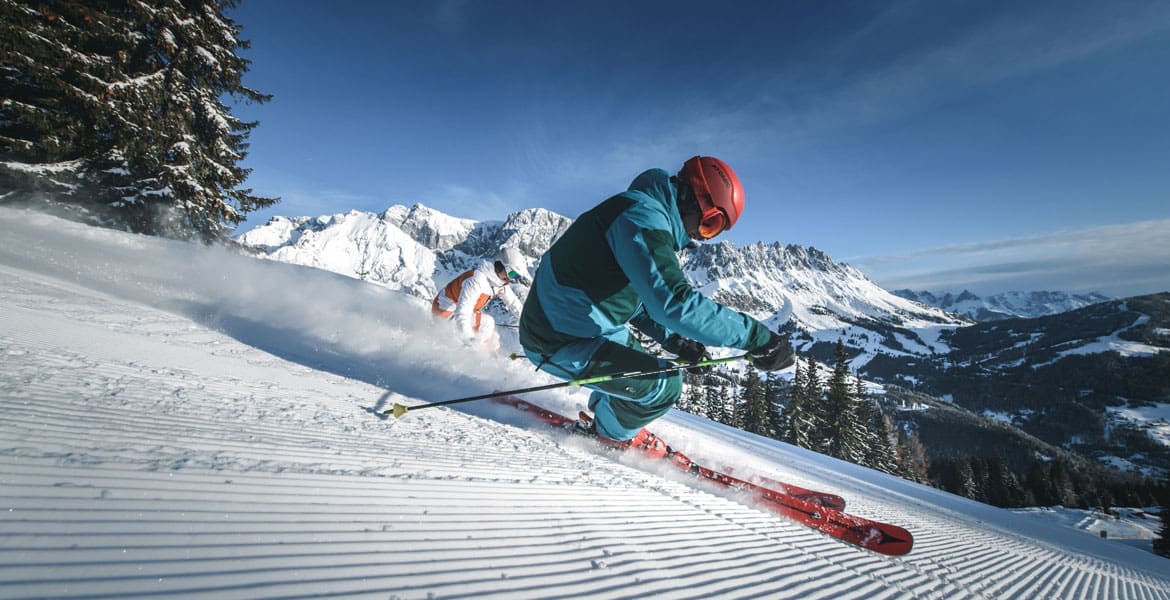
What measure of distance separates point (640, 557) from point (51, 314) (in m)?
6.48

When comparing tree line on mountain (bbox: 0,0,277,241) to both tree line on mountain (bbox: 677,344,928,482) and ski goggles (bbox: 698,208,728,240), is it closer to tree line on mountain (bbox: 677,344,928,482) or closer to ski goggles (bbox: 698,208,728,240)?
ski goggles (bbox: 698,208,728,240)

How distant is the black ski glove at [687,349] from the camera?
14.8 ft

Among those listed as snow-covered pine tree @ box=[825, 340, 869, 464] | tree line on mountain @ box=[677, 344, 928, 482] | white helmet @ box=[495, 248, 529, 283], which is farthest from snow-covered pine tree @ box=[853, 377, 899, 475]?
white helmet @ box=[495, 248, 529, 283]

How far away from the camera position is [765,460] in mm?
8094

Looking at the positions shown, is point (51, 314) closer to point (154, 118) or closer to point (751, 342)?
point (751, 342)

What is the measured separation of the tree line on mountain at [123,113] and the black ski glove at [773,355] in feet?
65.1

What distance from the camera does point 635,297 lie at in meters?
4.29

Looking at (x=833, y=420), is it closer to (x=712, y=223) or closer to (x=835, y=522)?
(x=835, y=522)

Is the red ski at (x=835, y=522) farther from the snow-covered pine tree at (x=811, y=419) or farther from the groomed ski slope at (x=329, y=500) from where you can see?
the snow-covered pine tree at (x=811, y=419)

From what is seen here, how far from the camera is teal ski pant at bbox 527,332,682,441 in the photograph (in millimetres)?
4191

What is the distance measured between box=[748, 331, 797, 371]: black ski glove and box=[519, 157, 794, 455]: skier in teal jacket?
0.01 m

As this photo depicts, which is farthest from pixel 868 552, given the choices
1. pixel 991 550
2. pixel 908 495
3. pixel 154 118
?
pixel 154 118

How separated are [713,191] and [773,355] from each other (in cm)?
159

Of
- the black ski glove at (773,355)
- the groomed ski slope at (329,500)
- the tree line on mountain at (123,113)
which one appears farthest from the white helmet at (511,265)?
the tree line on mountain at (123,113)
